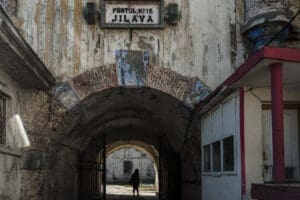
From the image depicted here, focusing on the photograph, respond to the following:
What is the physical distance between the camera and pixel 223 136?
10336 millimetres

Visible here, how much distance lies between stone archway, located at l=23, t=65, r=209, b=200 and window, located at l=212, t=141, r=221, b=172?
197cm

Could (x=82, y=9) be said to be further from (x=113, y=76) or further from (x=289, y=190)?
(x=289, y=190)

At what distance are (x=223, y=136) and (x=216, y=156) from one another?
117cm

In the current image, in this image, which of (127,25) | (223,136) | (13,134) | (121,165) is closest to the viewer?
(223,136)

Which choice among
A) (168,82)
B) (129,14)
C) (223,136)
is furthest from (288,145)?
(129,14)

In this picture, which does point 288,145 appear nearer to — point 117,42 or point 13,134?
point 117,42

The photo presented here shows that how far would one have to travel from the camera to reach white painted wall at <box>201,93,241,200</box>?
9211 mm

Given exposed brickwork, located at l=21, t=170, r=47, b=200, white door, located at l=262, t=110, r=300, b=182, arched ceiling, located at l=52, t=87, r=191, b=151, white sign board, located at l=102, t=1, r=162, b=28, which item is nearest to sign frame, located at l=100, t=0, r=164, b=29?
white sign board, located at l=102, t=1, r=162, b=28

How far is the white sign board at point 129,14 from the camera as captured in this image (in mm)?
13414

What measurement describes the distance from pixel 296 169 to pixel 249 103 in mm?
1376

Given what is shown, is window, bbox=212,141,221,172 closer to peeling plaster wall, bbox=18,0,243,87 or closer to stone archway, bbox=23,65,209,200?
stone archway, bbox=23,65,209,200

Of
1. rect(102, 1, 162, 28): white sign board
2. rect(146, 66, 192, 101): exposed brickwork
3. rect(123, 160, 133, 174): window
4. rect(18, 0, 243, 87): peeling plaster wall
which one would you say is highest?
rect(102, 1, 162, 28): white sign board

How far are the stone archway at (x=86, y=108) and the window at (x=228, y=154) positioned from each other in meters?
3.02

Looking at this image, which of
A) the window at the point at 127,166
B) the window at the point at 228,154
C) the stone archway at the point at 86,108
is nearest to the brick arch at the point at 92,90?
the stone archway at the point at 86,108
